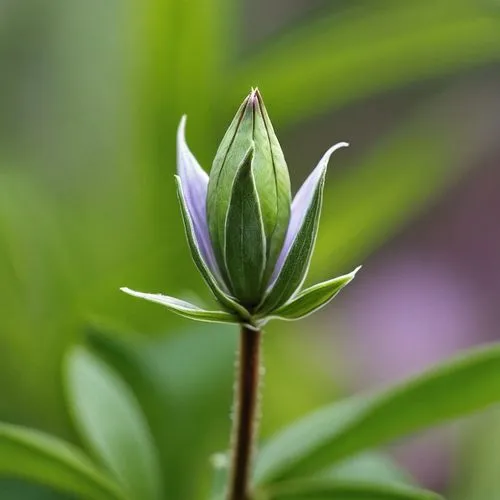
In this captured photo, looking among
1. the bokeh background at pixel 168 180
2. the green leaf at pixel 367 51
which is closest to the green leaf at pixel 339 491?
the bokeh background at pixel 168 180

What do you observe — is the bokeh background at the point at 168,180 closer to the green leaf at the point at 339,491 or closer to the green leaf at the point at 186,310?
the green leaf at the point at 339,491

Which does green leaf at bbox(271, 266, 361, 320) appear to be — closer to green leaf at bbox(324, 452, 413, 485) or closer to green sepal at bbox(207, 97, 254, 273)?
green sepal at bbox(207, 97, 254, 273)

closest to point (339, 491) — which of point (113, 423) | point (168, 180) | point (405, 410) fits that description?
point (405, 410)

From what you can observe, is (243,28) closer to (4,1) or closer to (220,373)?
(4,1)

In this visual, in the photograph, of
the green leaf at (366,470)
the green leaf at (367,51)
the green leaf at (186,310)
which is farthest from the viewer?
the green leaf at (367,51)

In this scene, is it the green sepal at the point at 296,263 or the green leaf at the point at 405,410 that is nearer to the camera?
the green sepal at the point at 296,263

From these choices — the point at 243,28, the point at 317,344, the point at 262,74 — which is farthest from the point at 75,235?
the point at 243,28

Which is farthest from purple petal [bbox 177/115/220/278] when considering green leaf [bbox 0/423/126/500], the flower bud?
green leaf [bbox 0/423/126/500]
